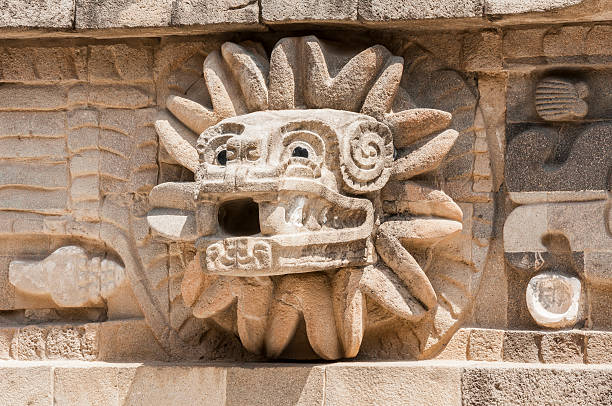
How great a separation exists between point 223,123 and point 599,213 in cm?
171

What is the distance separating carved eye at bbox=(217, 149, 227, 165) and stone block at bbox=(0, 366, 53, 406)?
4.35 ft

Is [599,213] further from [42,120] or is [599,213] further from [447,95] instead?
[42,120]

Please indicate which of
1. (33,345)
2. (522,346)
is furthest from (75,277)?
(522,346)

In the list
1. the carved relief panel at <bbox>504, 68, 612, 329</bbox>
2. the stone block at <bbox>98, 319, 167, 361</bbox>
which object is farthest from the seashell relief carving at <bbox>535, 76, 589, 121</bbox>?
the stone block at <bbox>98, 319, 167, 361</bbox>

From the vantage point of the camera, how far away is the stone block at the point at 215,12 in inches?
202

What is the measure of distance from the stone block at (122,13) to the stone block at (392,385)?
5.84 ft

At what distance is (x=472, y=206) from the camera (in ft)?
17.3

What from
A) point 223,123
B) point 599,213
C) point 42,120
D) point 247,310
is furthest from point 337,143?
point 42,120

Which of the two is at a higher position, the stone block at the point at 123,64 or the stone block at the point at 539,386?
the stone block at the point at 123,64

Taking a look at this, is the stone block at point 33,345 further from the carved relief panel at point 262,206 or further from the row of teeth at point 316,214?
the row of teeth at point 316,214

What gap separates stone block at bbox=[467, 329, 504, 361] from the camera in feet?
16.9

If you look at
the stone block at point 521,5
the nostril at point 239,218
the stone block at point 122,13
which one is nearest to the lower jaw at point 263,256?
the nostril at point 239,218

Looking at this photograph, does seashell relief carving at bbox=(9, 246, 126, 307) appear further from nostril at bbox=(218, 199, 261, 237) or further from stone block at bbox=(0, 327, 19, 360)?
nostril at bbox=(218, 199, 261, 237)

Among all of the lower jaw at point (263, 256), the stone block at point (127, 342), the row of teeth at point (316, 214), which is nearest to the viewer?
the lower jaw at point (263, 256)
